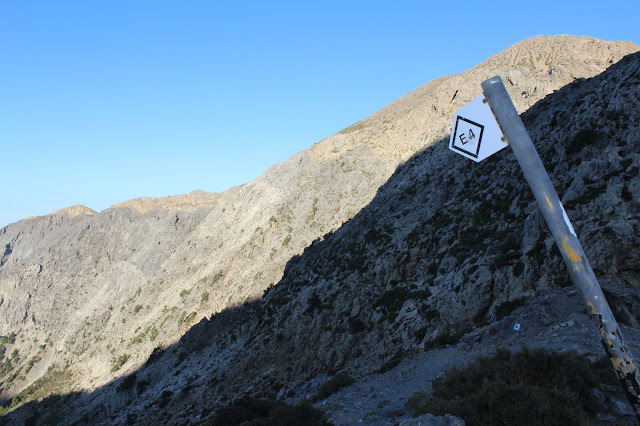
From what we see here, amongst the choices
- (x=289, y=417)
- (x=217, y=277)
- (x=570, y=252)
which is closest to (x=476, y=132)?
(x=570, y=252)

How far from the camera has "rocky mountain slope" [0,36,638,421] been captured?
20547 mm

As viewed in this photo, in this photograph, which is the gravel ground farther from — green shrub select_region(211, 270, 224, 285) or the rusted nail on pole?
green shrub select_region(211, 270, 224, 285)

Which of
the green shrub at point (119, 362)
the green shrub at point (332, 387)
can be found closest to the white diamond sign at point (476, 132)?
the green shrub at point (332, 387)

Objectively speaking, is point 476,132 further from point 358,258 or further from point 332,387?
point 358,258

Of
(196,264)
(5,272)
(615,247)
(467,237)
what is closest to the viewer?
(615,247)

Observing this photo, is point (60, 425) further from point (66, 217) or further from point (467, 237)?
point (66, 217)

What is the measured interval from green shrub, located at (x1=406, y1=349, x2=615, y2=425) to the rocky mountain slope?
572cm

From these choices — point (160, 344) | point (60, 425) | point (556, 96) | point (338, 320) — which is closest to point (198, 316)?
point (160, 344)

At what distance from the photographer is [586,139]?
77.3ft

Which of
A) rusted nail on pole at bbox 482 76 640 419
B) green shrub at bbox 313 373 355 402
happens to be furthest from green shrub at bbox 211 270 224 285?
rusted nail on pole at bbox 482 76 640 419

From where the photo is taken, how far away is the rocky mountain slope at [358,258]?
67.4 ft

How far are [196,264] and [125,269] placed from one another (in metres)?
42.4

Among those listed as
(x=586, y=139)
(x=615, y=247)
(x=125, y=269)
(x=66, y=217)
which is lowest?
(x=615, y=247)

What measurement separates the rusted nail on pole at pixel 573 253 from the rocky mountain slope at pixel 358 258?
370 inches
